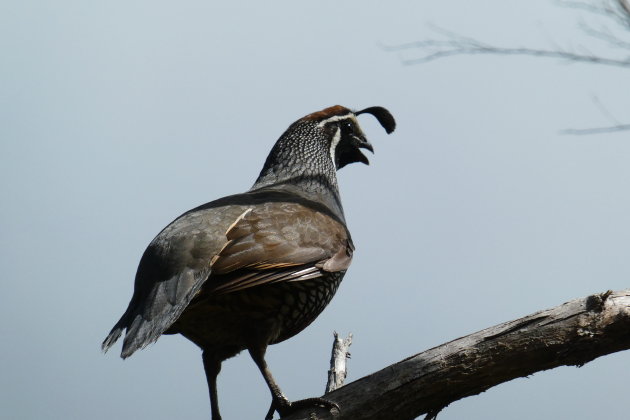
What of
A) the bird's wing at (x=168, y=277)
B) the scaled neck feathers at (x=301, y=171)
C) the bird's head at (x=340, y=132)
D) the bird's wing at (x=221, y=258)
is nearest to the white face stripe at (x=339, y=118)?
the bird's head at (x=340, y=132)

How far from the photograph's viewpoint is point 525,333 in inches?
148

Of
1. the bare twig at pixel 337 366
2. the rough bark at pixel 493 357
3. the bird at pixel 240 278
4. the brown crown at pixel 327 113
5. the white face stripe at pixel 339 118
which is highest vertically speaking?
the brown crown at pixel 327 113

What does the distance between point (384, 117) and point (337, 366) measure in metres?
3.04

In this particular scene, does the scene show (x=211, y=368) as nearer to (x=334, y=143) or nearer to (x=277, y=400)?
(x=277, y=400)

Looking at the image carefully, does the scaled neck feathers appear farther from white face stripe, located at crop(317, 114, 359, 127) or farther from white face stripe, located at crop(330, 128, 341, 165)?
white face stripe, located at crop(317, 114, 359, 127)

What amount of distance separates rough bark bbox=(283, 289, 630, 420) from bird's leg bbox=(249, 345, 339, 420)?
0.19 meters

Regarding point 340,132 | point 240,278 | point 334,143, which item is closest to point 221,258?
Result: point 240,278

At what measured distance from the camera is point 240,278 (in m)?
4.45

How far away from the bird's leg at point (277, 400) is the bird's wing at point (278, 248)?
1.42 feet

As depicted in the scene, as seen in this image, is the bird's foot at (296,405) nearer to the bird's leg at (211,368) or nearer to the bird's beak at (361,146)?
the bird's leg at (211,368)

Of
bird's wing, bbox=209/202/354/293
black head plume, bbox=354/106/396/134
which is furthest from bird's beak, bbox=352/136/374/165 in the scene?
bird's wing, bbox=209/202/354/293

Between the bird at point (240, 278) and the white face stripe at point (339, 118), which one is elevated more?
the white face stripe at point (339, 118)

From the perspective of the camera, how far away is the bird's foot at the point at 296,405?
4.03 meters

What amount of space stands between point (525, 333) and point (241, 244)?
164 cm
